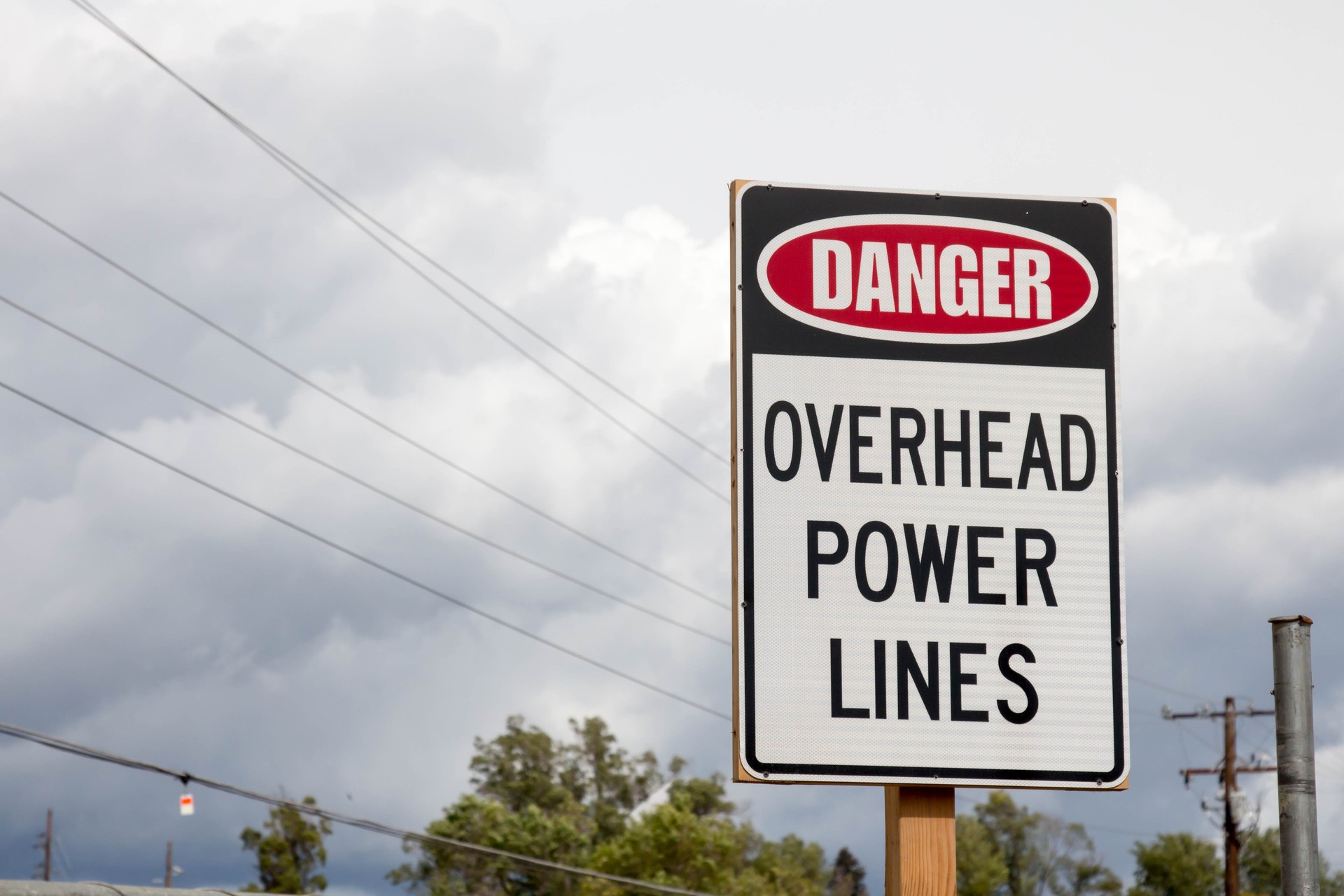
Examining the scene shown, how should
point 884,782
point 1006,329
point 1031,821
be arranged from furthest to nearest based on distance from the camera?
1. point 1031,821
2. point 1006,329
3. point 884,782

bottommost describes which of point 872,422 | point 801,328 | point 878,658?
point 878,658

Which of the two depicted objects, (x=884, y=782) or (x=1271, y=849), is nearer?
(x=884, y=782)

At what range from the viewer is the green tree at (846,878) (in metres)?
117

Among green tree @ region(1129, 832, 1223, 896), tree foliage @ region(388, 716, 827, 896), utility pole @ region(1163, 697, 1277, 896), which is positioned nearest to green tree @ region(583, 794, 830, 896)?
tree foliage @ region(388, 716, 827, 896)

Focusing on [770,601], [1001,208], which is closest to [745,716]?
[770,601]

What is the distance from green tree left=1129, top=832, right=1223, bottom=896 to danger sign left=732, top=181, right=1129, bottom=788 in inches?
3909

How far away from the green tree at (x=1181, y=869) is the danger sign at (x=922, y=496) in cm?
9930

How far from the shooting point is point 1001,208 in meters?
3.91

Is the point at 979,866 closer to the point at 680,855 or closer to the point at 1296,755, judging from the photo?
the point at 680,855

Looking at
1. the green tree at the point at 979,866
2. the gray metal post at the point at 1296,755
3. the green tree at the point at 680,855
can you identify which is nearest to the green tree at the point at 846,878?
the green tree at the point at 979,866

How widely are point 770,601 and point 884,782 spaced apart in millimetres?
511

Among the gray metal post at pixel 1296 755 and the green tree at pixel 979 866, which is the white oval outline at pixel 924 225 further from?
the green tree at pixel 979 866

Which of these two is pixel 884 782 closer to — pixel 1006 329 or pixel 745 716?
pixel 745 716

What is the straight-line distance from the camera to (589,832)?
234ft
